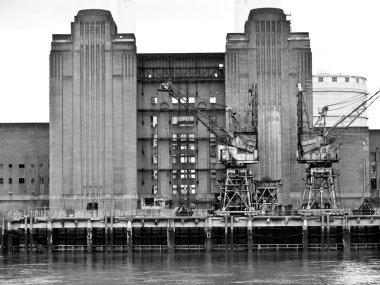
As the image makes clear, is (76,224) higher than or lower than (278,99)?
lower

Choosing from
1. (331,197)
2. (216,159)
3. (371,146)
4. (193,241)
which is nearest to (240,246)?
(193,241)

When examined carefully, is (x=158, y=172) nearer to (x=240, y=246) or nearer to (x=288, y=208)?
(x=288, y=208)

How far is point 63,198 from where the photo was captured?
133 m

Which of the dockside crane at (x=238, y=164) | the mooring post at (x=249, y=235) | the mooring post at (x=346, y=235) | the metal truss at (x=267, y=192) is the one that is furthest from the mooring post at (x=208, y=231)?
the metal truss at (x=267, y=192)

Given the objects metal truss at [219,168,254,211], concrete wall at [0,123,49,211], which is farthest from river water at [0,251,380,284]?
concrete wall at [0,123,49,211]

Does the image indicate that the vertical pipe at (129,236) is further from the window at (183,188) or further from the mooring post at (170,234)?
the window at (183,188)

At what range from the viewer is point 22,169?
13988cm

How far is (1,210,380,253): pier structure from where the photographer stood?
373 ft

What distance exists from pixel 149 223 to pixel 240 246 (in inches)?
357

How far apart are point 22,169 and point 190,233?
105ft

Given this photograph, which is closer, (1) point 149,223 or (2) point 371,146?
(1) point 149,223

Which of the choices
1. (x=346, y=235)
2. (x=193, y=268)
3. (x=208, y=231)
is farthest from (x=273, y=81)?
(x=193, y=268)

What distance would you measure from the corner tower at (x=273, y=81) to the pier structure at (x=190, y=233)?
1869cm

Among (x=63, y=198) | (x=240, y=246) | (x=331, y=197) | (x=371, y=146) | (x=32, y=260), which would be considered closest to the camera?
(x=32, y=260)
